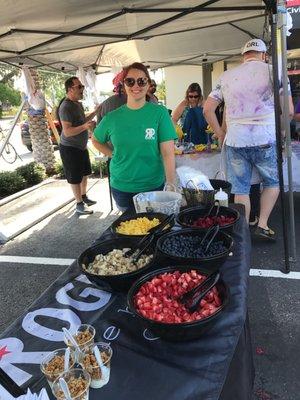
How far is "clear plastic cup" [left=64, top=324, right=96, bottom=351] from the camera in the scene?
3.43 ft

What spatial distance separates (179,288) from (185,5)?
3.21 meters

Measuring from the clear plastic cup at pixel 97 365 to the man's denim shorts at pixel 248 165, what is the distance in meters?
2.87

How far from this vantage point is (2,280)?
12.0 ft

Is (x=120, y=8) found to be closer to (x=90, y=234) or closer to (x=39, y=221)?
(x=90, y=234)

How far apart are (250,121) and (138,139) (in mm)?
1517

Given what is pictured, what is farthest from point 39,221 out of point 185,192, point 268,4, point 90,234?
point 268,4

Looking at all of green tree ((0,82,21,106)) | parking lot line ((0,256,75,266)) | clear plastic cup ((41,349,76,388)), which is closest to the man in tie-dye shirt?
parking lot line ((0,256,75,266))

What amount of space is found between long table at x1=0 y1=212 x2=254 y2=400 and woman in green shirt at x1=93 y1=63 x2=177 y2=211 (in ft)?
3.58

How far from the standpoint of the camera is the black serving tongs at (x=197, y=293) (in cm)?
112

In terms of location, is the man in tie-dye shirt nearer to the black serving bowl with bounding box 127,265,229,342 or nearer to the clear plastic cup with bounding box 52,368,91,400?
the black serving bowl with bounding box 127,265,229,342

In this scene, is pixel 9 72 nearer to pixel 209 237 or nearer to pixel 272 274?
pixel 272 274

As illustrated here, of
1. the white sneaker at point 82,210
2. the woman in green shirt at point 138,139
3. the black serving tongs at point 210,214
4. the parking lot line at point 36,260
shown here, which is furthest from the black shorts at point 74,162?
the black serving tongs at point 210,214

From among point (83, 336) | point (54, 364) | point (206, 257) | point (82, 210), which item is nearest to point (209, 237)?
point (206, 257)

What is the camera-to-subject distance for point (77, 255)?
13.5 feet
